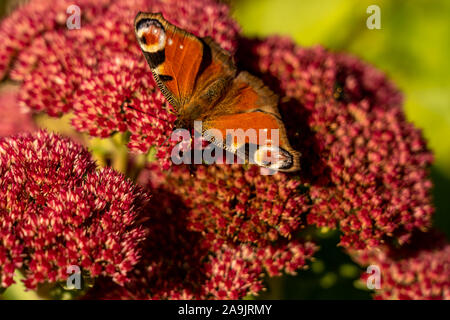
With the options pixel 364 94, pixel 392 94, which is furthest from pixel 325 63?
pixel 392 94

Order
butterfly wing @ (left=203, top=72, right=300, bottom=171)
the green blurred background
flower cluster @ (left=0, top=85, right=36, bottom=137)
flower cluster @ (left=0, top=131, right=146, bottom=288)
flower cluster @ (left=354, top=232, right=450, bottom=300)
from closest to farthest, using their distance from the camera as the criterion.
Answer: flower cluster @ (left=0, top=131, right=146, bottom=288)
butterfly wing @ (left=203, top=72, right=300, bottom=171)
flower cluster @ (left=354, top=232, right=450, bottom=300)
flower cluster @ (left=0, top=85, right=36, bottom=137)
the green blurred background

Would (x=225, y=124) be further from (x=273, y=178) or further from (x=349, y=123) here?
(x=349, y=123)

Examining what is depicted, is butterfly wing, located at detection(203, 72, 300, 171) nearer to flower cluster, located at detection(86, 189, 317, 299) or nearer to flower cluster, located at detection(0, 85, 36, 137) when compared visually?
flower cluster, located at detection(86, 189, 317, 299)

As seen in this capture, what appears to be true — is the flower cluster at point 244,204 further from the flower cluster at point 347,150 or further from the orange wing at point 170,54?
the orange wing at point 170,54

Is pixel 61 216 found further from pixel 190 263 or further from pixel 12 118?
pixel 12 118

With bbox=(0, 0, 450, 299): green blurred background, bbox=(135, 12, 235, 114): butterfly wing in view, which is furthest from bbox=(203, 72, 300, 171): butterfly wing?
bbox=(0, 0, 450, 299): green blurred background

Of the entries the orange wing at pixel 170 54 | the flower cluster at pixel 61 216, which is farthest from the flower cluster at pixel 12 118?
the orange wing at pixel 170 54

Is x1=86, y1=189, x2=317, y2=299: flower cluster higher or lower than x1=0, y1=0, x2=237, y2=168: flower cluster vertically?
lower

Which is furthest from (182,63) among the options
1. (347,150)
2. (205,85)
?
(347,150)
